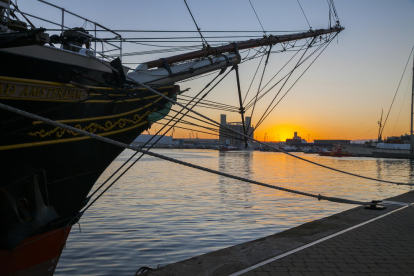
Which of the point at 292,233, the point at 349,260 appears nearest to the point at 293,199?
the point at 292,233

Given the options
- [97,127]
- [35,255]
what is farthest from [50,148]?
[35,255]

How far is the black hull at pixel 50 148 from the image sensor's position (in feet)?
20.6

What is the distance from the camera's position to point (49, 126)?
675 centimetres

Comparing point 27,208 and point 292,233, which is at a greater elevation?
point 27,208

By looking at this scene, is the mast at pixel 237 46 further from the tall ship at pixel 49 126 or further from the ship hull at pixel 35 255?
the ship hull at pixel 35 255

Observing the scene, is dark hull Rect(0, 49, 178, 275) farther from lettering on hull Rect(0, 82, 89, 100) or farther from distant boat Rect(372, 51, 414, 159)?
distant boat Rect(372, 51, 414, 159)

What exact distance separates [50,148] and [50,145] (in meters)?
0.06

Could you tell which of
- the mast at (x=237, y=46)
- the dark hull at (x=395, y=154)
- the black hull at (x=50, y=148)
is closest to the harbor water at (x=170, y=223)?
the black hull at (x=50, y=148)

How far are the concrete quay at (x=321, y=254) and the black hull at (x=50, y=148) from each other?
2684 millimetres

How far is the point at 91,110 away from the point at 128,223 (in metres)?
7.58

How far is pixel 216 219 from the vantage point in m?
14.8

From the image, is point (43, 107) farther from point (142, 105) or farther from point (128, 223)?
point (128, 223)

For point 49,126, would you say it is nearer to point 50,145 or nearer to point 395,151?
point 50,145

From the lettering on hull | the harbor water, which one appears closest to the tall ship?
the lettering on hull
